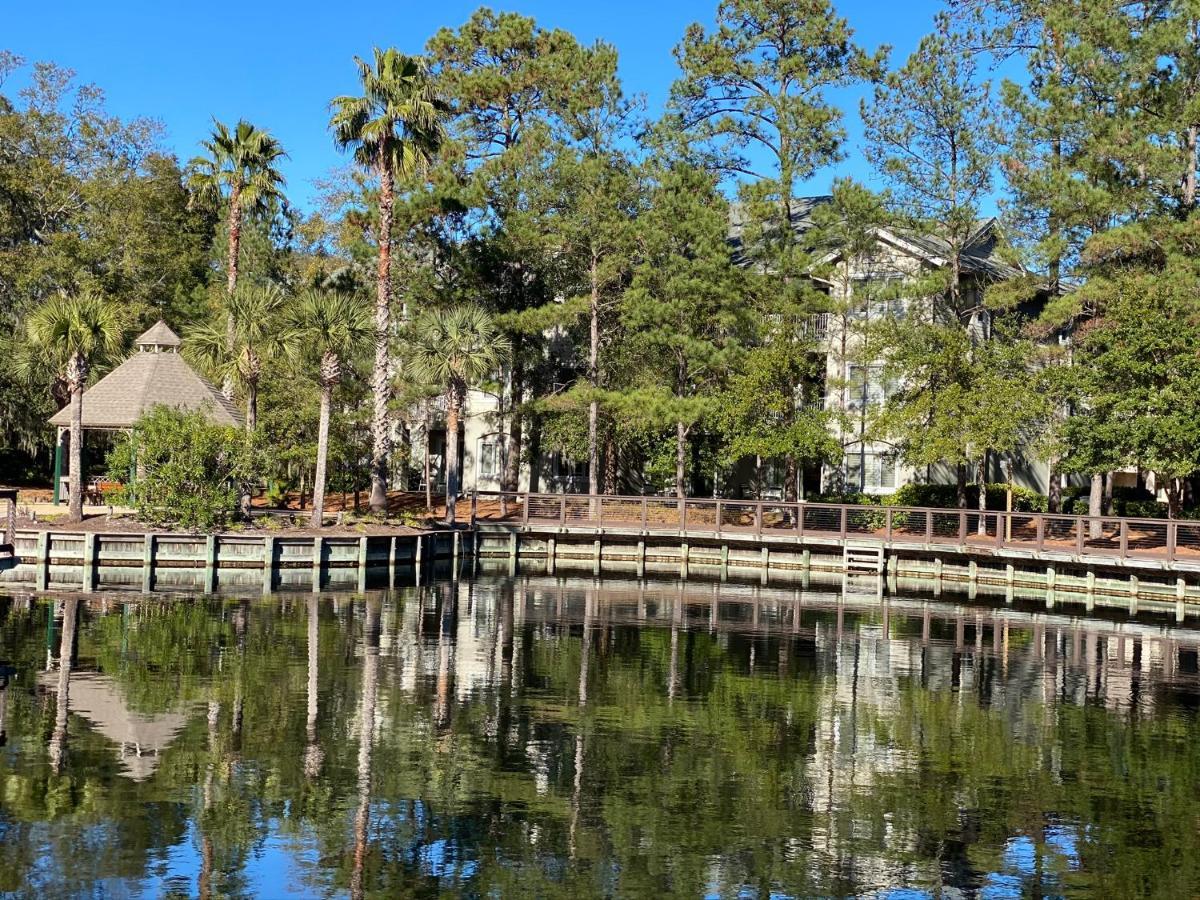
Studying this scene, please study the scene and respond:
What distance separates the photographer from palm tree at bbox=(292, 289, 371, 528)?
38469mm

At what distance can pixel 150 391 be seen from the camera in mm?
46031

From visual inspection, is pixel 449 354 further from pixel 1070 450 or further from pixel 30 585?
pixel 1070 450

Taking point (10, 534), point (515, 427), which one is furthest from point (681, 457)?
point (10, 534)

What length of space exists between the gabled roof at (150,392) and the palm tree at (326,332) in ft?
22.3

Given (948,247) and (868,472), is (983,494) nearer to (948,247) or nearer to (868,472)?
(868,472)

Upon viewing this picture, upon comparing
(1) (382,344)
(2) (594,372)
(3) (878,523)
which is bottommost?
(3) (878,523)

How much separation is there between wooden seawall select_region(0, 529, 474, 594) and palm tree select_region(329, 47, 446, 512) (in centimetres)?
578

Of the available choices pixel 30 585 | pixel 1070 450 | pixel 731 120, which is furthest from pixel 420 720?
pixel 731 120

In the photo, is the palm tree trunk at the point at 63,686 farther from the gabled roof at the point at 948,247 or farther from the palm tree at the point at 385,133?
the gabled roof at the point at 948,247

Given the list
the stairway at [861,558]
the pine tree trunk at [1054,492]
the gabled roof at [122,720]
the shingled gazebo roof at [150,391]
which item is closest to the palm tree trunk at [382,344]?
the shingled gazebo roof at [150,391]

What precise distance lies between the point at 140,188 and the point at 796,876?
54.7m

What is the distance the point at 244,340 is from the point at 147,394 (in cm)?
517

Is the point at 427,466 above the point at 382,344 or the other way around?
the other way around

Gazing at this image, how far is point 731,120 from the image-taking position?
160 feet
